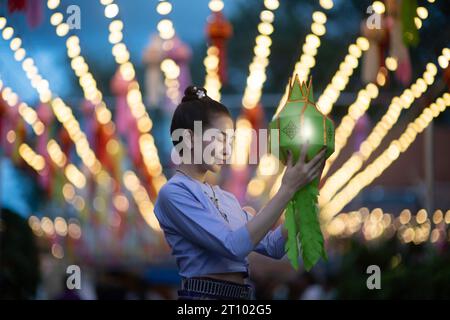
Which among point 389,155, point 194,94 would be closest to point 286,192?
point 194,94

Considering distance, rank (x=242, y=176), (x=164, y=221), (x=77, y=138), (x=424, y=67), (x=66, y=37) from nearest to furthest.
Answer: (x=164, y=221)
(x=66, y=37)
(x=424, y=67)
(x=77, y=138)
(x=242, y=176)

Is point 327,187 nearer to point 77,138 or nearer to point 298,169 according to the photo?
point 77,138

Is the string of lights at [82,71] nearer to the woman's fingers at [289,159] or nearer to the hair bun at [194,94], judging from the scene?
the hair bun at [194,94]

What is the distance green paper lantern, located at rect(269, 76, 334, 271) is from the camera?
336 cm

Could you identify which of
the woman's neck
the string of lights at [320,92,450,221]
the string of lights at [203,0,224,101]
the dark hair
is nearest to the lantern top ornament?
the dark hair

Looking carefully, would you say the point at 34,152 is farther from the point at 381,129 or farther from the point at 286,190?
the point at 286,190

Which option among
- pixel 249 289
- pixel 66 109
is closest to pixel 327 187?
pixel 66 109

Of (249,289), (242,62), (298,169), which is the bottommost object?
(249,289)

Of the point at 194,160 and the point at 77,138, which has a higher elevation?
the point at 77,138

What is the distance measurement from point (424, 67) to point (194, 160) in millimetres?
5938

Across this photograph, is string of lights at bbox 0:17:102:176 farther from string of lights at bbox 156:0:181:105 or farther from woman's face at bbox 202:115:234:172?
woman's face at bbox 202:115:234:172

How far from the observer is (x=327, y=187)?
2316 cm

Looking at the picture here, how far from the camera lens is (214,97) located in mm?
11422

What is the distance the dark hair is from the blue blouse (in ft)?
0.56
